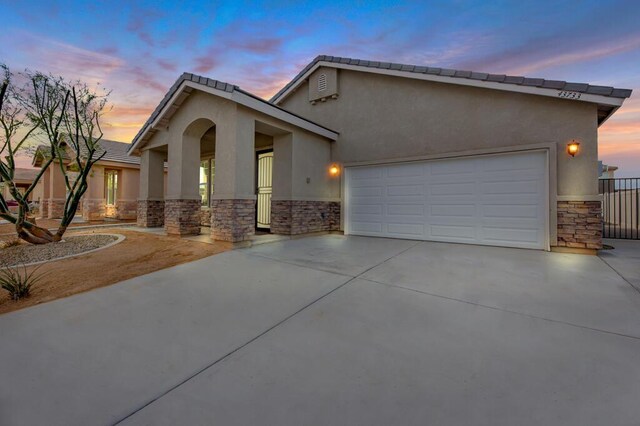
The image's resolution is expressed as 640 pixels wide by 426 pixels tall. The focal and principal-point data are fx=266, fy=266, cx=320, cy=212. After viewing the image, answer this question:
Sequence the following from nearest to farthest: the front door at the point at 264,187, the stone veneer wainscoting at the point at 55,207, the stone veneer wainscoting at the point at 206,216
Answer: the front door at the point at 264,187 → the stone veneer wainscoting at the point at 206,216 → the stone veneer wainscoting at the point at 55,207

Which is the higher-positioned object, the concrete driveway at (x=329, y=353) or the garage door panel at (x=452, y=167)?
the garage door panel at (x=452, y=167)

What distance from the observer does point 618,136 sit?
985cm

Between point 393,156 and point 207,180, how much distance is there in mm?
8037

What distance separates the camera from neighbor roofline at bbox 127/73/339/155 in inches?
258

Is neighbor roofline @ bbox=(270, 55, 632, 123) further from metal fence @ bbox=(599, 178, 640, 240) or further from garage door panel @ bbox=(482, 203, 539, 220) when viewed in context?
metal fence @ bbox=(599, 178, 640, 240)

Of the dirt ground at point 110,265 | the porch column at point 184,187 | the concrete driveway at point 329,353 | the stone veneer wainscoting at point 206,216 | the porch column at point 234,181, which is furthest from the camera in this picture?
the stone veneer wainscoting at point 206,216

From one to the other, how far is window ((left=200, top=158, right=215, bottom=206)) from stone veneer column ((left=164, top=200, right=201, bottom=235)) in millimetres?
2998

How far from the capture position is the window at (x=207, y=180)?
1170cm

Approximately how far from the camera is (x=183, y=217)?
837cm

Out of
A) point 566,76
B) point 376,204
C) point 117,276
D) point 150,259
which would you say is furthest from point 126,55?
point 566,76

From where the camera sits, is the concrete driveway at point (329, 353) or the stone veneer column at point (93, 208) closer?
the concrete driveway at point (329, 353)

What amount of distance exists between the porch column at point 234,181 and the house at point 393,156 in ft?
0.11

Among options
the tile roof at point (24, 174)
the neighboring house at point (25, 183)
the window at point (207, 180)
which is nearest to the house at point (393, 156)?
the window at point (207, 180)

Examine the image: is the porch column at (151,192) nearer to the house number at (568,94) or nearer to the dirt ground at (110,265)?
the dirt ground at (110,265)
